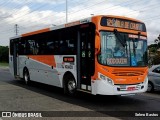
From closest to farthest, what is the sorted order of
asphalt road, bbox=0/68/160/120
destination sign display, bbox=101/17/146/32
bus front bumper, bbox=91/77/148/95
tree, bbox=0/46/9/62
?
asphalt road, bbox=0/68/160/120 < bus front bumper, bbox=91/77/148/95 < destination sign display, bbox=101/17/146/32 < tree, bbox=0/46/9/62

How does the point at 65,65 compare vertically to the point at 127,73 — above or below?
above

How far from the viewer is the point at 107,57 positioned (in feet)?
35.2

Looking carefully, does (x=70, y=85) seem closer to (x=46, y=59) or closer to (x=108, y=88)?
(x=108, y=88)

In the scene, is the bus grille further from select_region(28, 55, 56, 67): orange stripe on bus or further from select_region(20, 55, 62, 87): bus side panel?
select_region(28, 55, 56, 67): orange stripe on bus

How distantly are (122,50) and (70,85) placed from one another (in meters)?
2.89

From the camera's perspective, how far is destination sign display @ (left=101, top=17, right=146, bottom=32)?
1100 centimetres

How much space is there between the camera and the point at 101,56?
35.0 ft

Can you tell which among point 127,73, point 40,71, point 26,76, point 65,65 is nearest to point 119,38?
point 127,73

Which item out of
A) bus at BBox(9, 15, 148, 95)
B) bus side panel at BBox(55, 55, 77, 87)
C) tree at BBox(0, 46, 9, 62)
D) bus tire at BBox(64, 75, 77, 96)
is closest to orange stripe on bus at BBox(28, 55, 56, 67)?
bus at BBox(9, 15, 148, 95)

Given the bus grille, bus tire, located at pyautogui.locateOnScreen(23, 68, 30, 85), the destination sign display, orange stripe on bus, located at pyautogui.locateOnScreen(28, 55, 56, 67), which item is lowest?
bus tire, located at pyautogui.locateOnScreen(23, 68, 30, 85)

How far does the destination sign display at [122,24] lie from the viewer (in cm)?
1100

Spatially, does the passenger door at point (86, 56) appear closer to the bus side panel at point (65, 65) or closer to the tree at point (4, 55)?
the bus side panel at point (65, 65)

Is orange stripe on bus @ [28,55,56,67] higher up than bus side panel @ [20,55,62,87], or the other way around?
orange stripe on bus @ [28,55,56,67]

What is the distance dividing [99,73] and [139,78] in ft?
5.73
